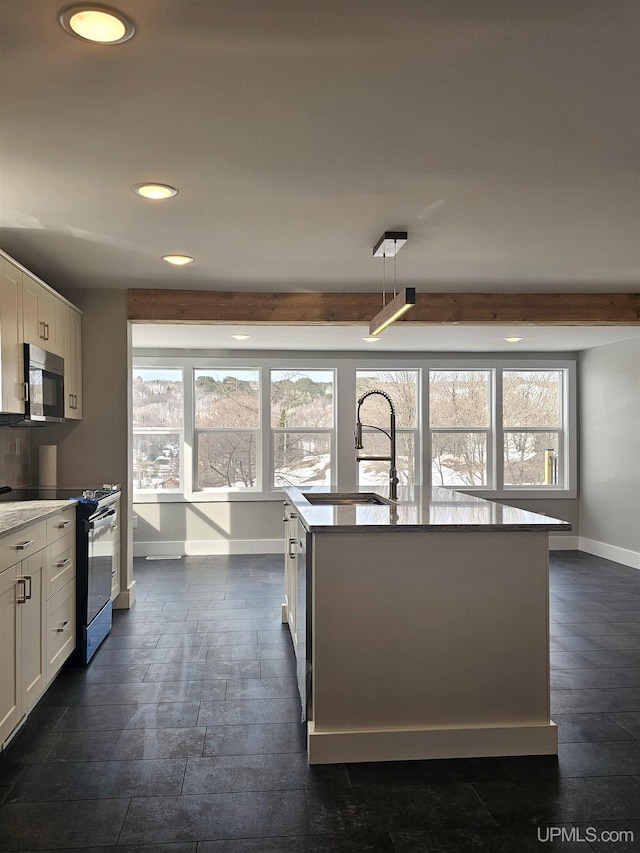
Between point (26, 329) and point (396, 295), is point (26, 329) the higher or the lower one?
the lower one

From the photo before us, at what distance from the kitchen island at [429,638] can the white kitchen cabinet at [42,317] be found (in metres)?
2.18

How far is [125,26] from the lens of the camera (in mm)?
1860

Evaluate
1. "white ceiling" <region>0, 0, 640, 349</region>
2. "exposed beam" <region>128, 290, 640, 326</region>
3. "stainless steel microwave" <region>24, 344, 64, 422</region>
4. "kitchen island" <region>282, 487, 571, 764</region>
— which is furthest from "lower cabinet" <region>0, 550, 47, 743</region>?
"exposed beam" <region>128, 290, 640, 326</region>

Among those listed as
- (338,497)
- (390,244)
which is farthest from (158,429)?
(390,244)

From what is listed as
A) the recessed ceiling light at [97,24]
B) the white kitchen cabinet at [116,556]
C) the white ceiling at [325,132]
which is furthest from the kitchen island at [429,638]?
the white kitchen cabinet at [116,556]

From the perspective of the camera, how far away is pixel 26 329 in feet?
12.6

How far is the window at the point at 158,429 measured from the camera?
7.94 meters

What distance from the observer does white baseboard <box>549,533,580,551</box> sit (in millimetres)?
8211

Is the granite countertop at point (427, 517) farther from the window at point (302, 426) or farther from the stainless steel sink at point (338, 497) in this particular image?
the window at point (302, 426)

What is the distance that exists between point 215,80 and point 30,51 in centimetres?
54

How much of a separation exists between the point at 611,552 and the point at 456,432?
2.19 meters

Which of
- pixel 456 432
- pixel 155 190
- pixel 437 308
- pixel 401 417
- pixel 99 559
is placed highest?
pixel 155 190

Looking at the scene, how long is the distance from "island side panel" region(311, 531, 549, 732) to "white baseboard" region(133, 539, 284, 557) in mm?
5110

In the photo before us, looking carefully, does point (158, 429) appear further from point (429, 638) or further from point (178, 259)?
point (429, 638)
